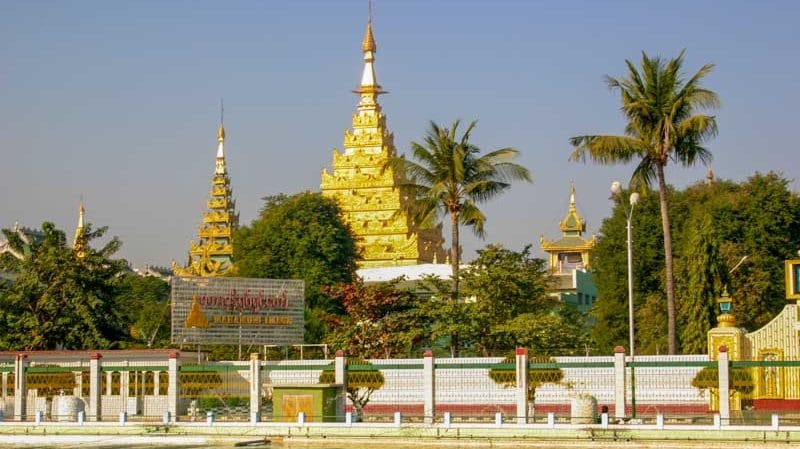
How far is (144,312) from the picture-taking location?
91500mm

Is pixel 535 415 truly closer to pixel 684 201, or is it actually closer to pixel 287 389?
pixel 287 389

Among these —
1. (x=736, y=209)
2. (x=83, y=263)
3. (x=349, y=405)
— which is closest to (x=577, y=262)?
(x=736, y=209)

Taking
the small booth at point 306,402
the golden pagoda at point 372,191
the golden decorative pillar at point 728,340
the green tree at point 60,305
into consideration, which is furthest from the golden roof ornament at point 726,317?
the golden pagoda at point 372,191

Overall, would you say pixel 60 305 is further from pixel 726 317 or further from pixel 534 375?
pixel 726 317

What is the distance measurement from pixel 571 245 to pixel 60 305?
7637cm

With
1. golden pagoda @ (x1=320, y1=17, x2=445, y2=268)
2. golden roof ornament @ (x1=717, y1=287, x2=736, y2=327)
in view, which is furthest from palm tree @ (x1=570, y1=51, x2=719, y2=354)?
golden pagoda @ (x1=320, y1=17, x2=445, y2=268)

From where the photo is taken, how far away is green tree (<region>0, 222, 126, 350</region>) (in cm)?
6203

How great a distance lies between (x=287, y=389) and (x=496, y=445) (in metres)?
7.65

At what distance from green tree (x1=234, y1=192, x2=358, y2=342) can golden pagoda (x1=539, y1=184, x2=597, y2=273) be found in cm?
4324

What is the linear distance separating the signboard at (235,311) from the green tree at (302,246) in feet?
88.3

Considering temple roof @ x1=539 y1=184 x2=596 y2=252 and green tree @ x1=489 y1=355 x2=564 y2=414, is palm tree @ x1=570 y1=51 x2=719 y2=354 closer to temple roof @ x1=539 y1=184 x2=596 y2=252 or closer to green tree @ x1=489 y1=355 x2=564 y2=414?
green tree @ x1=489 y1=355 x2=564 y2=414

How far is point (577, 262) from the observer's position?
13412 cm

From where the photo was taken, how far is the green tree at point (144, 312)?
6956cm

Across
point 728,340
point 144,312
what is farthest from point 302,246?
point 728,340
